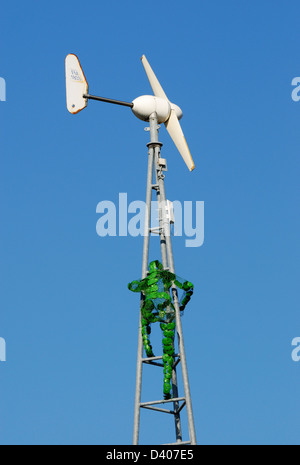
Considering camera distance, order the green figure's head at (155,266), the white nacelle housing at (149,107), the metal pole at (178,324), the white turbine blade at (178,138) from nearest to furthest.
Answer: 1. the metal pole at (178,324)
2. the green figure's head at (155,266)
3. the white nacelle housing at (149,107)
4. the white turbine blade at (178,138)

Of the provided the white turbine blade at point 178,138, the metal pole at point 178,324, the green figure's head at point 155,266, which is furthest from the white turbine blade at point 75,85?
the green figure's head at point 155,266

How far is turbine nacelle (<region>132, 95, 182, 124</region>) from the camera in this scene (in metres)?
41.2

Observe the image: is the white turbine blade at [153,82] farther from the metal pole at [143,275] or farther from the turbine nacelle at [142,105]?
the metal pole at [143,275]

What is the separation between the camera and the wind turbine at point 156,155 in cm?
3819

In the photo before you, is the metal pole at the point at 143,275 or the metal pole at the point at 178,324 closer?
the metal pole at the point at 178,324

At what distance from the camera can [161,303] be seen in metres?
38.6

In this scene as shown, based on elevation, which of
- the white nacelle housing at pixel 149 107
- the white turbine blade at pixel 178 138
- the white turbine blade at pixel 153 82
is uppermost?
the white turbine blade at pixel 153 82

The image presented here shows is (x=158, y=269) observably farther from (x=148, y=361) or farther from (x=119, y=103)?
(x=119, y=103)

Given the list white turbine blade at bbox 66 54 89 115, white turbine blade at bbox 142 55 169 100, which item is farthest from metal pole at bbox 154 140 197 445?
white turbine blade at bbox 66 54 89 115

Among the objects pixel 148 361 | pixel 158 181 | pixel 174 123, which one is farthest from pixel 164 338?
pixel 174 123

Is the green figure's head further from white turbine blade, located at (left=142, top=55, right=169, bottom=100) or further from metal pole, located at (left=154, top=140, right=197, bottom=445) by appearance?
white turbine blade, located at (left=142, top=55, right=169, bottom=100)

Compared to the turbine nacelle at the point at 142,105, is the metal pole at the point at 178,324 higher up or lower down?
lower down
